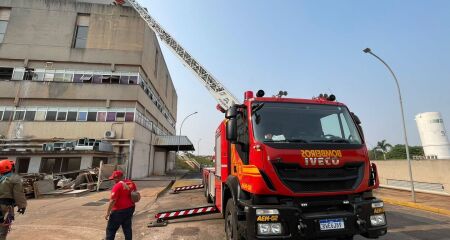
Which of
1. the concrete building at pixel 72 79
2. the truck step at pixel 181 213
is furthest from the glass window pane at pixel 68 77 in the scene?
the truck step at pixel 181 213

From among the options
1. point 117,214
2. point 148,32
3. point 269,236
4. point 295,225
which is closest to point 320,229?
point 295,225

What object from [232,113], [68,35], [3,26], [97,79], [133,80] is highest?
[3,26]

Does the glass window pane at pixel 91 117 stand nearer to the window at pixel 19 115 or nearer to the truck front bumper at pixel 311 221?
the window at pixel 19 115

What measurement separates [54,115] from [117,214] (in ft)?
80.3

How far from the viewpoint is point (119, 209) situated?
510cm

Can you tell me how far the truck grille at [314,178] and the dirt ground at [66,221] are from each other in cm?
473

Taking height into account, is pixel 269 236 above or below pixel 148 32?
below

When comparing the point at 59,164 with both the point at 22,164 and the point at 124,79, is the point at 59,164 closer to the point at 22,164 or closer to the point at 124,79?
the point at 22,164

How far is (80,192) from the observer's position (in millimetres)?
14898

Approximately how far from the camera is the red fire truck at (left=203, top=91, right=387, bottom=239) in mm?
3812

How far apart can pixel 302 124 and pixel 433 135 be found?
26.7 m

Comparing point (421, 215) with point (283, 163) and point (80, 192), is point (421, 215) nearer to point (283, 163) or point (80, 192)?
point (283, 163)

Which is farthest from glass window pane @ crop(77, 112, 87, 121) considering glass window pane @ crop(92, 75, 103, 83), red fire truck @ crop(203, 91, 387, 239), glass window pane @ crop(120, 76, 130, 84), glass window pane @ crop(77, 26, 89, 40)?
red fire truck @ crop(203, 91, 387, 239)

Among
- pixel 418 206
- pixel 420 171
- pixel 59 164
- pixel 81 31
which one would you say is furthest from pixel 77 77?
pixel 420 171
